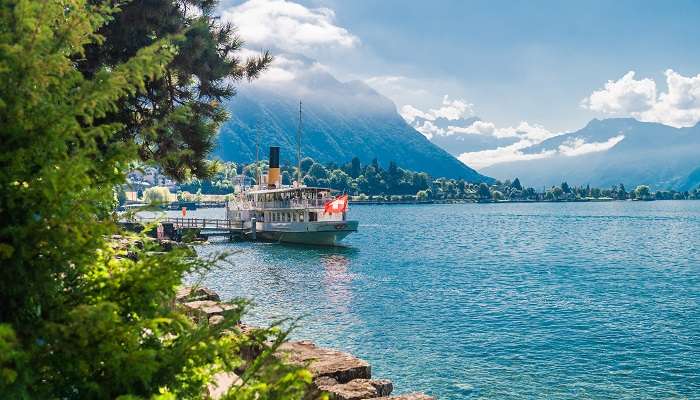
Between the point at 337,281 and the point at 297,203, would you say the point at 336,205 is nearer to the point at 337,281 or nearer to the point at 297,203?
the point at 297,203

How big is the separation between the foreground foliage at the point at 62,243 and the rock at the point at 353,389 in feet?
26.8

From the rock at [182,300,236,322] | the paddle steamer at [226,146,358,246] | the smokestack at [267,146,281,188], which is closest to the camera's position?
the rock at [182,300,236,322]

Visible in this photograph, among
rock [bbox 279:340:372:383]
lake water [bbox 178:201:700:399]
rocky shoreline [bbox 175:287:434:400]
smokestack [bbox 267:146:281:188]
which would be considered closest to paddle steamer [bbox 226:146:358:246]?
smokestack [bbox 267:146:281:188]

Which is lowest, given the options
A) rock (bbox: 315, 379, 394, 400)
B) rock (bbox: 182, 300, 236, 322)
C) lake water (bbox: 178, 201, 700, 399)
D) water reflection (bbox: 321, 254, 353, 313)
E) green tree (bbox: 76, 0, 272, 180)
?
lake water (bbox: 178, 201, 700, 399)

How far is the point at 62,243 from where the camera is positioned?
14.4 feet

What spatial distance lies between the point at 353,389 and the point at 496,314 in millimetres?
24512

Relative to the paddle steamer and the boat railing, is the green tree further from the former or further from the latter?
the boat railing

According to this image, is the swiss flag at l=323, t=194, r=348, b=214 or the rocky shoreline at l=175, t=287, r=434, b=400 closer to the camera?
the rocky shoreline at l=175, t=287, r=434, b=400

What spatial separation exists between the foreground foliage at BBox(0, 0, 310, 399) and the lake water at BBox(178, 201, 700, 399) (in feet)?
8.02

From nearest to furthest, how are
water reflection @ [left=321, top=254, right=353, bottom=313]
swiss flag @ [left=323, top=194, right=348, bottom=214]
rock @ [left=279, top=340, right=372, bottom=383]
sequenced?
1. rock @ [left=279, top=340, right=372, bottom=383]
2. water reflection @ [left=321, top=254, right=353, bottom=313]
3. swiss flag @ [left=323, top=194, right=348, bottom=214]

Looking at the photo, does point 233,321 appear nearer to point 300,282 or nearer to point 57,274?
point 57,274

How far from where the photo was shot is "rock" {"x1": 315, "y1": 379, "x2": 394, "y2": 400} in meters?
12.8

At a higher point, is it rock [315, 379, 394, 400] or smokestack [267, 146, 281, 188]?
smokestack [267, 146, 281, 188]

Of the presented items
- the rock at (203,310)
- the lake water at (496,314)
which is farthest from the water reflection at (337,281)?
the rock at (203,310)
